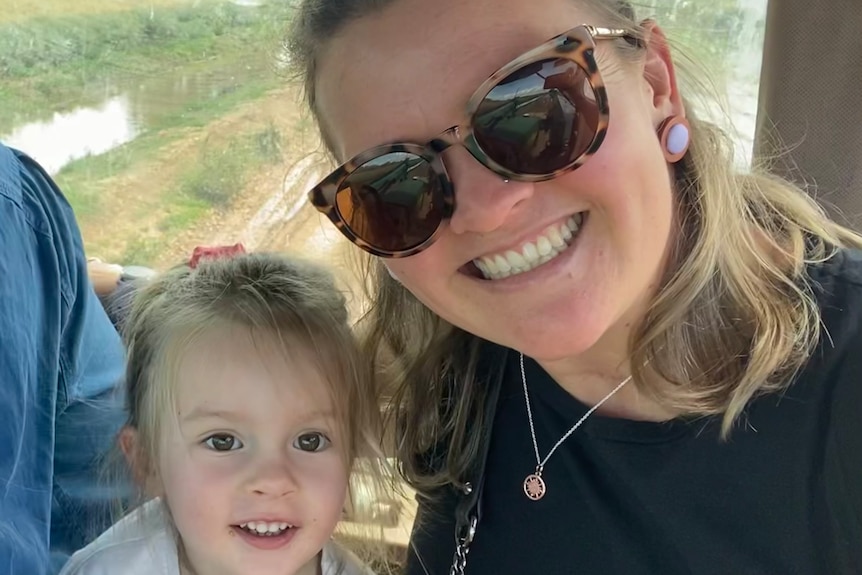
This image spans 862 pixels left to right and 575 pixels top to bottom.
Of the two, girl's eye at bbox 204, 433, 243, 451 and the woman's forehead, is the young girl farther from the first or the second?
the woman's forehead

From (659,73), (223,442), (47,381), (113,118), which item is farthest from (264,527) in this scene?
(113,118)

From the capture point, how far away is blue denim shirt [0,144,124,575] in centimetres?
94

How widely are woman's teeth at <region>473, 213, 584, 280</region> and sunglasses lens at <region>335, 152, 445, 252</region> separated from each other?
0.32ft

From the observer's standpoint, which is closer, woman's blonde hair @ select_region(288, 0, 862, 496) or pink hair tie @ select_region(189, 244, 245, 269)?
woman's blonde hair @ select_region(288, 0, 862, 496)

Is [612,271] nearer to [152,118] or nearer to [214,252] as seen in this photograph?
[214,252]

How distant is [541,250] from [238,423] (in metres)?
0.49

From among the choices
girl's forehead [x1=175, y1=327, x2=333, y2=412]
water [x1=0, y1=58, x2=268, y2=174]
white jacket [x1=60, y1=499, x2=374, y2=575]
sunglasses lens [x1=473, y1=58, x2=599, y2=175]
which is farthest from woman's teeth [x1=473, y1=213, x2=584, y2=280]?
water [x1=0, y1=58, x2=268, y2=174]

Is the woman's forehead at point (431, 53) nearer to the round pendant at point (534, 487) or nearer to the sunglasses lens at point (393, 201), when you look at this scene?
the sunglasses lens at point (393, 201)

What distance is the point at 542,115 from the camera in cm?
91

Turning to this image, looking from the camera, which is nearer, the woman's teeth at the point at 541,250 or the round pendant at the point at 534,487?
the woman's teeth at the point at 541,250

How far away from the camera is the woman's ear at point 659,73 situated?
3.44 ft

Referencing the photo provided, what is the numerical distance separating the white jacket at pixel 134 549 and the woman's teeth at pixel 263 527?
0.50 feet

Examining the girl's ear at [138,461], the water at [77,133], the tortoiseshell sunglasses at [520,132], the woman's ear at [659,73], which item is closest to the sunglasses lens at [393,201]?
the tortoiseshell sunglasses at [520,132]

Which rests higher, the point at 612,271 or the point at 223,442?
the point at 612,271
